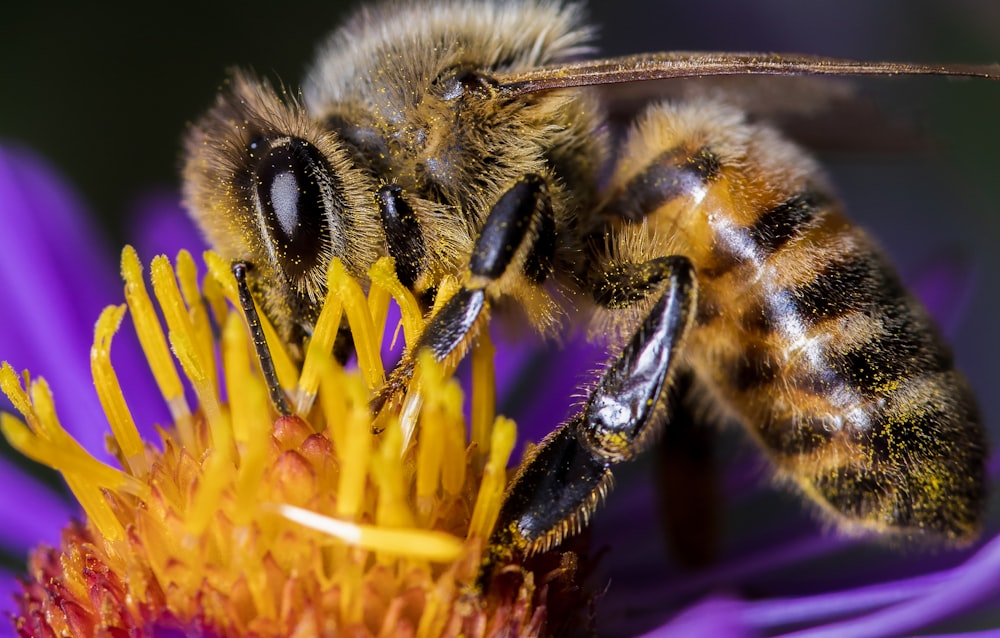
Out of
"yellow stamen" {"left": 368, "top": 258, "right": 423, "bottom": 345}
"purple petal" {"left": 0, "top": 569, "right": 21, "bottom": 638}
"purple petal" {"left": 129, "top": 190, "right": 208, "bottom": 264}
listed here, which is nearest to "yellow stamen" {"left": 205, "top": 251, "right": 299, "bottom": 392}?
"yellow stamen" {"left": 368, "top": 258, "right": 423, "bottom": 345}

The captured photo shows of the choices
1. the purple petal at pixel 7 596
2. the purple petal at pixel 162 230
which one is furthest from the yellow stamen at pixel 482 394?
the purple petal at pixel 162 230

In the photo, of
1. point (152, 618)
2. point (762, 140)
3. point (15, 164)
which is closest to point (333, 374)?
point (152, 618)

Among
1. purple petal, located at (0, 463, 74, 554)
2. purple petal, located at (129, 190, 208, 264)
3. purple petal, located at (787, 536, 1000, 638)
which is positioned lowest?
purple petal, located at (787, 536, 1000, 638)

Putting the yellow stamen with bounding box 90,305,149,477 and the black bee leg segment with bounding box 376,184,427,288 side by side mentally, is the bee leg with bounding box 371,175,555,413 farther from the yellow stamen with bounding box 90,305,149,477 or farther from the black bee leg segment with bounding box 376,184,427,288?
the yellow stamen with bounding box 90,305,149,477

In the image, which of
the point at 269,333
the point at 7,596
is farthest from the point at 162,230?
the point at 269,333

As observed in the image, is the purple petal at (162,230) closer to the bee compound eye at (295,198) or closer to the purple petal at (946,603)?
the bee compound eye at (295,198)

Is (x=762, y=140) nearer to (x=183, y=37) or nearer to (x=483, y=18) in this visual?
(x=483, y=18)
